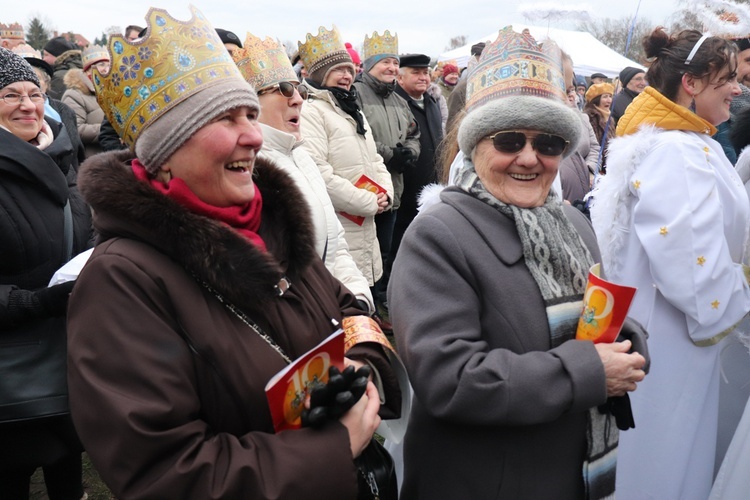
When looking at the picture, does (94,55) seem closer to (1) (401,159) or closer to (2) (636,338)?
(1) (401,159)

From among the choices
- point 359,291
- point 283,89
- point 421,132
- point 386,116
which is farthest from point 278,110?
point 421,132

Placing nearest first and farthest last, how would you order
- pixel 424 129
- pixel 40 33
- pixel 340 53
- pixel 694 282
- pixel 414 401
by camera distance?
1. pixel 414 401
2. pixel 694 282
3. pixel 340 53
4. pixel 424 129
5. pixel 40 33

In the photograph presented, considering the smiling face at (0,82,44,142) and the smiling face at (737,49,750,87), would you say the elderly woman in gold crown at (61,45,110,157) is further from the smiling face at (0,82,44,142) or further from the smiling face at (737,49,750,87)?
the smiling face at (737,49,750,87)

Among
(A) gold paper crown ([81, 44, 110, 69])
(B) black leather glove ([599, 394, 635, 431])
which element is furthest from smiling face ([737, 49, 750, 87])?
(A) gold paper crown ([81, 44, 110, 69])

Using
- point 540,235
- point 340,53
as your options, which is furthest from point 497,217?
point 340,53

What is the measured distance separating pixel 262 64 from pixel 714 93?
2.27 metres

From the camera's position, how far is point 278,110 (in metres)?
3.32

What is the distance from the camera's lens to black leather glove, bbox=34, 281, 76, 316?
2.45m

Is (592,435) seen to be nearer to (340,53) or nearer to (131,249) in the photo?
(131,249)

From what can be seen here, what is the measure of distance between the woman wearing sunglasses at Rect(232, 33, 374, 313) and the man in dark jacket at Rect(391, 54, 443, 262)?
334 cm

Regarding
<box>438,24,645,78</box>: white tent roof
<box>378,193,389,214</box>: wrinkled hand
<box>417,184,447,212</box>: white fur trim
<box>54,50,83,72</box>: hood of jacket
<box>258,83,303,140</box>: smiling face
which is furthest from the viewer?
<box>438,24,645,78</box>: white tent roof

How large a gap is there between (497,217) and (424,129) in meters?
5.07

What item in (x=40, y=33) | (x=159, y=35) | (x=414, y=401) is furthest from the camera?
(x=40, y=33)

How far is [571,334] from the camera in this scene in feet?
6.43
